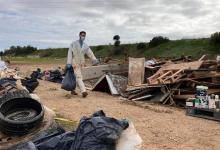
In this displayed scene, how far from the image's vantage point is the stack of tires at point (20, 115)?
7.04 m

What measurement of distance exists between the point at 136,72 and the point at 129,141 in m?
10.5

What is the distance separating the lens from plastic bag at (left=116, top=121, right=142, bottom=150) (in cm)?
498

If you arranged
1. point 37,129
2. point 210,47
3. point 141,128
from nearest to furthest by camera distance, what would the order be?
point 37,129 < point 141,128 < point 210,47

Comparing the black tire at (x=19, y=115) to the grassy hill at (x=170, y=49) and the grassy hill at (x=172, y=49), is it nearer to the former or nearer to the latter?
the grassy hill at (x=170, y=49)

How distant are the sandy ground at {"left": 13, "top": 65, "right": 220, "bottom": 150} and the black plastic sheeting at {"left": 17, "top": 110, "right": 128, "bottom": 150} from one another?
227cm

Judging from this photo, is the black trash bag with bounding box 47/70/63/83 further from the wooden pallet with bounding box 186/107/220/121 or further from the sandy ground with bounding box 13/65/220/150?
the wooden pallet with bounding box 186/107/220/121

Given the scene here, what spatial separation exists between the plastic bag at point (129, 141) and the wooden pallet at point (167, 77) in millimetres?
7981

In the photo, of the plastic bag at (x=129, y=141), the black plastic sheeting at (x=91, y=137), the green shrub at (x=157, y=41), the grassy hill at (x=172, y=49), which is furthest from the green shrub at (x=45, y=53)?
the plastic bag at (x=129, y=141)

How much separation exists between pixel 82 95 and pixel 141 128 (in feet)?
16.5

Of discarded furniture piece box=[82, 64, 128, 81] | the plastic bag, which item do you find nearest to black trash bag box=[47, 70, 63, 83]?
discarded furniture piece box=[82, 64, 128, 81]

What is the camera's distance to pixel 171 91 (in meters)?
13.0

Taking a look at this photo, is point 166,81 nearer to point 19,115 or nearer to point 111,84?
point 111,84

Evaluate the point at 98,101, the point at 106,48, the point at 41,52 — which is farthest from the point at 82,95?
the point at 41,52

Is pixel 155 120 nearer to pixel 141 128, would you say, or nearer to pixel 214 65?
pixel 141 128
